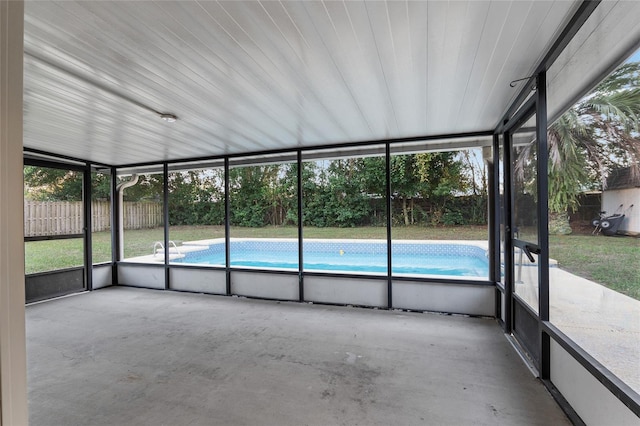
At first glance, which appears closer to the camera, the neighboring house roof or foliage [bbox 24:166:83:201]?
the neighboring house roof

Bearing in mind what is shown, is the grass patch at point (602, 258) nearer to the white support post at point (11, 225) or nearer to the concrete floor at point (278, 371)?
the concrete floor at point (278, 371)

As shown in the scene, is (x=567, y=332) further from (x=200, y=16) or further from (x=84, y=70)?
(x=84, y=70)

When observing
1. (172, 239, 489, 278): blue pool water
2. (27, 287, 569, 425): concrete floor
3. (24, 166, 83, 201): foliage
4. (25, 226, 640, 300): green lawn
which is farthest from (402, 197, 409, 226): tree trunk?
(24, 166, 83, 201): foliage

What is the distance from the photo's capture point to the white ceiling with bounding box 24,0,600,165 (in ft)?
5.16

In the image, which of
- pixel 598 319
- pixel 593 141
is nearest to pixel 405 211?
pixel 593 141

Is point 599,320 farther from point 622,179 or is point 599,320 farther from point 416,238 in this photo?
point 416,238

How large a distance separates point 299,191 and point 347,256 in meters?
5.40

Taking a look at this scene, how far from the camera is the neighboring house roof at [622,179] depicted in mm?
1561

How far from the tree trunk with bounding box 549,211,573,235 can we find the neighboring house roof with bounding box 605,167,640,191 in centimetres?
45

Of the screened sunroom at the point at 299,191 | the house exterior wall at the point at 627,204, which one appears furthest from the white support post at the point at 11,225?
the house exterior wall at the point at 627,204

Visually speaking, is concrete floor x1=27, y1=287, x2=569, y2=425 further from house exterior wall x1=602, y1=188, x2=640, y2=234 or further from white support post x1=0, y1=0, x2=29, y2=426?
white support post x1=0, y1=0, x2=29, y2=426

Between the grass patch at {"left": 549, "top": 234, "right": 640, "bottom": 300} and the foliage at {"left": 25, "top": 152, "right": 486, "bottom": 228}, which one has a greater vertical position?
the foliage at {"left": 25, "top": 152, "right": 486, "bottom": 228}

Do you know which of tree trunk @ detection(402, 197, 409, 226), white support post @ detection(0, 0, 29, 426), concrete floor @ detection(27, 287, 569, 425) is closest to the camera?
white support post @ detection(0, 0, 29, 426)

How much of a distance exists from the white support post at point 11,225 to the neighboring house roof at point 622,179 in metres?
2.50
